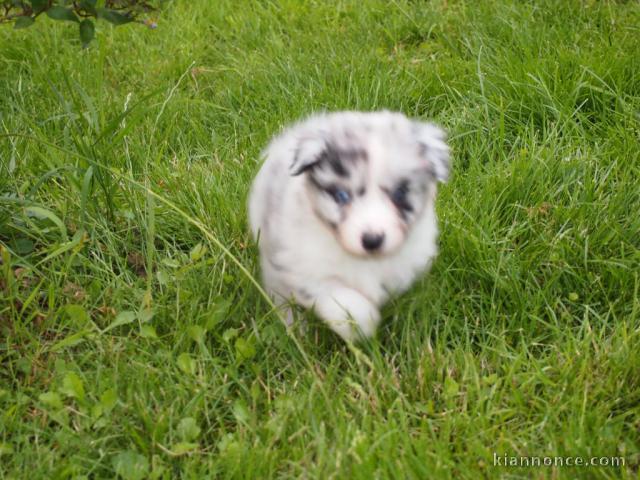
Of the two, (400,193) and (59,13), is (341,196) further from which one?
(59,13)

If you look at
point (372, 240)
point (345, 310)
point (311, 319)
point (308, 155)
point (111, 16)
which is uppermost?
point (111, 16)

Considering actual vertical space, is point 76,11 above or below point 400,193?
above

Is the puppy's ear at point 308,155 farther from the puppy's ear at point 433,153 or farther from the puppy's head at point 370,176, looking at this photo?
the puppy's ear at point 433,153

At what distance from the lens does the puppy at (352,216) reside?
2.61 metres

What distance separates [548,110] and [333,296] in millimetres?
2073

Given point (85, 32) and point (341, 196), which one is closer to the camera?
point (341, 196)

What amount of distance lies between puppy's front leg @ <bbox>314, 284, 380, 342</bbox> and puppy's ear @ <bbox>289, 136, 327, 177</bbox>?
43 cm

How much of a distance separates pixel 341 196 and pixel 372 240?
0.20 metres

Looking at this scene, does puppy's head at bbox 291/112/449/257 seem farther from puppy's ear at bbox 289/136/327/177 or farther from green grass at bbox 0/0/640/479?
green grass at bbox 0/0/640/479

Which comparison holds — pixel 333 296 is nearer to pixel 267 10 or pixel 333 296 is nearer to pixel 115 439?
pixel 115 439

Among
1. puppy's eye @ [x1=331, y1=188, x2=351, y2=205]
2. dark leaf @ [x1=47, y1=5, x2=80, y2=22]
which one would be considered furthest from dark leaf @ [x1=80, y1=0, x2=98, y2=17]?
puppy's eye @ [x1=331, y1=188, x2=351, y2=205]

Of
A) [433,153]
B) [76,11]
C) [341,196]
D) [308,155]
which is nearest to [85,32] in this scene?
[76,11]

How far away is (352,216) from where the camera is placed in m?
2.60

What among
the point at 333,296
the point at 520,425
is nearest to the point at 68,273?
the point at 333,296
